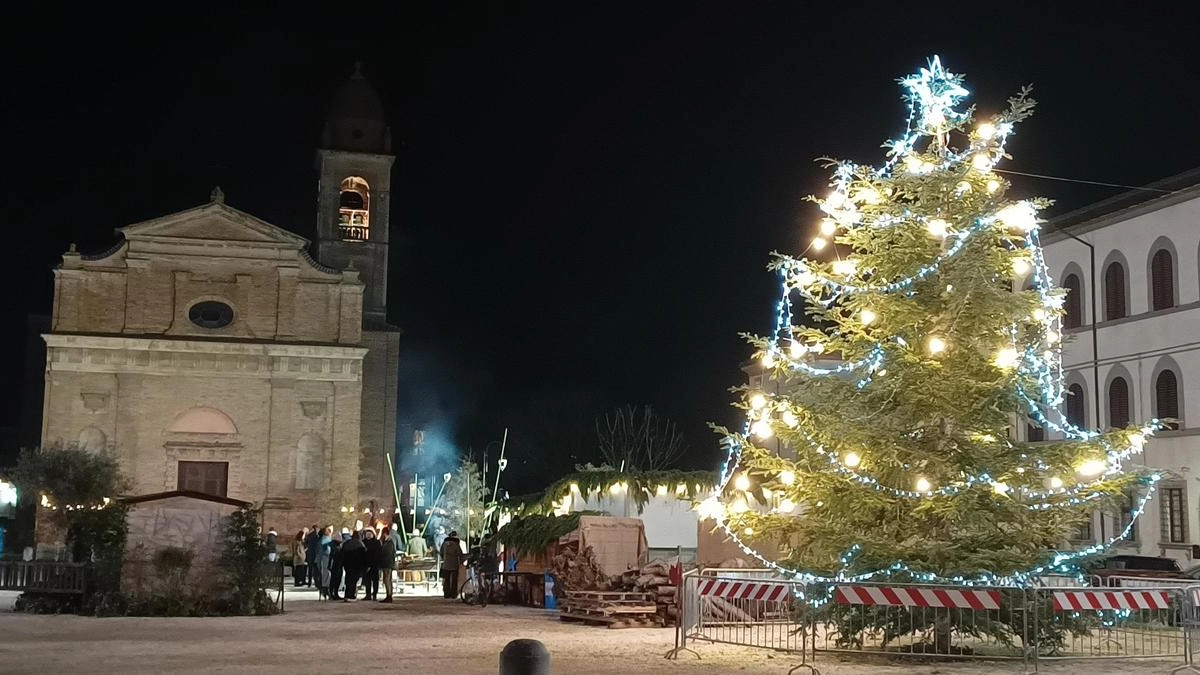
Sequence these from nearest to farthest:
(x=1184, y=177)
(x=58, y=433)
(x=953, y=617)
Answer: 1. (x=953, y=617)
2. (x=1184, y=177)
3. (x=58, y=433)

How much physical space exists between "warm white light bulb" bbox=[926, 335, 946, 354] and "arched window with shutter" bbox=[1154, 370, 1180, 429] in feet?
70.9

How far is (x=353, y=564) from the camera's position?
24.5 metres

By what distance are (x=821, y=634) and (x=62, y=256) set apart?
35.9 metres

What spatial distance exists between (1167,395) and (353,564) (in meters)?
22.8

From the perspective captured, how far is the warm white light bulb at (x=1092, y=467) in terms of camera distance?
48.9ft

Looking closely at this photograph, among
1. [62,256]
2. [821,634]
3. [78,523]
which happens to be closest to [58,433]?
[62,256]

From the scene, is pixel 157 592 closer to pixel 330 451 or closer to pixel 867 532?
pixel 867 532

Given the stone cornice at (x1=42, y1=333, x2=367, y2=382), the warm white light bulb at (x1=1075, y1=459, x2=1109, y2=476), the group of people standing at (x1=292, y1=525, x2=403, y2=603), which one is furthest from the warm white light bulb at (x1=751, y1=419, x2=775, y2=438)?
the stone cornice at (x1=42, y1=333, x2=367, y2=382)

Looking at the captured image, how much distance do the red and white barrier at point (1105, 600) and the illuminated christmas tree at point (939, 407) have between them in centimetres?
93

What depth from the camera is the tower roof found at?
5003 centimetres

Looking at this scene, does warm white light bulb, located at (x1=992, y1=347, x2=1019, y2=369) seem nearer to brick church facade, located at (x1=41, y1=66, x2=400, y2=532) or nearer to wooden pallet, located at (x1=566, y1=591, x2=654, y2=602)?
wooden pallet, located at (x1=566, y1=591, x2=654, y2=602)

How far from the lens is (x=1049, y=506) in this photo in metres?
15.1

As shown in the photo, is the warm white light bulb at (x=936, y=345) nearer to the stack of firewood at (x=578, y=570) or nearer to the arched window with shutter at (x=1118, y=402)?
the stack of firewood at (x=578, y=570)

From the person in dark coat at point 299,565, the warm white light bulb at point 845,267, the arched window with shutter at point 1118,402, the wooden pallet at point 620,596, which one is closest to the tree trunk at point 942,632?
the warm white light bulb at point 845,267
